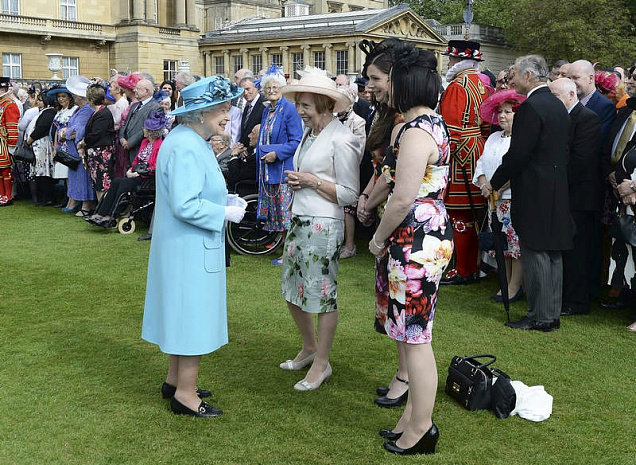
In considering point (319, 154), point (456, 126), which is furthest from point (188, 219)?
point (456, 126)

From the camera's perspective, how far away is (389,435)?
401cm

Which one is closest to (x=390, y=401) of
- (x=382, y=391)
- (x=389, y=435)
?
(x=382, y=391)

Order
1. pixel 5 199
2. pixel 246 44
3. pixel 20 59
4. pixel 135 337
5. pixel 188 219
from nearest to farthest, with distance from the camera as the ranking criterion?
pixel 188 219, pixel 135 337, pixel 5 199, pixel 20 59, pixel 246 44

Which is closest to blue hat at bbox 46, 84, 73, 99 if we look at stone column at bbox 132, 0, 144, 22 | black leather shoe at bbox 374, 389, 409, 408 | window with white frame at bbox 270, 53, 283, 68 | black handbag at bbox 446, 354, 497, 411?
black leather shoe at bbox 374, 389, 409, 408

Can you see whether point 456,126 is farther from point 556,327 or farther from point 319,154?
point 319,154

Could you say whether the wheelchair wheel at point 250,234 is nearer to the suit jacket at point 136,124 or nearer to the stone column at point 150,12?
the suit jacket at point 136,124

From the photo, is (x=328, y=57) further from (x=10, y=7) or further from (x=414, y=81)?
(x=414, y=81)

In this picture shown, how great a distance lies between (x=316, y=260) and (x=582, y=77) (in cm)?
371

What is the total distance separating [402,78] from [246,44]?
4348 centimetres

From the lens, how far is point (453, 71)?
7.50 metres

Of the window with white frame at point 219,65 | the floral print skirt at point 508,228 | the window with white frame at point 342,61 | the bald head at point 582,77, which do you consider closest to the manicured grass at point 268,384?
the floral print skirt at point 508,228

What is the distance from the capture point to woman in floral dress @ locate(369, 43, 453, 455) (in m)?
3.57

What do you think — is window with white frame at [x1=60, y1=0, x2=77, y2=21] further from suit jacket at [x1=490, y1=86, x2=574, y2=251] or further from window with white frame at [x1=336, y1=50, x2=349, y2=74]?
suit jacket at [x1=490, y1=86, x2=574, y2=251]

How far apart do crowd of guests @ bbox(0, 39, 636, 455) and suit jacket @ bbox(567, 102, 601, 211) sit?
0.04ft
